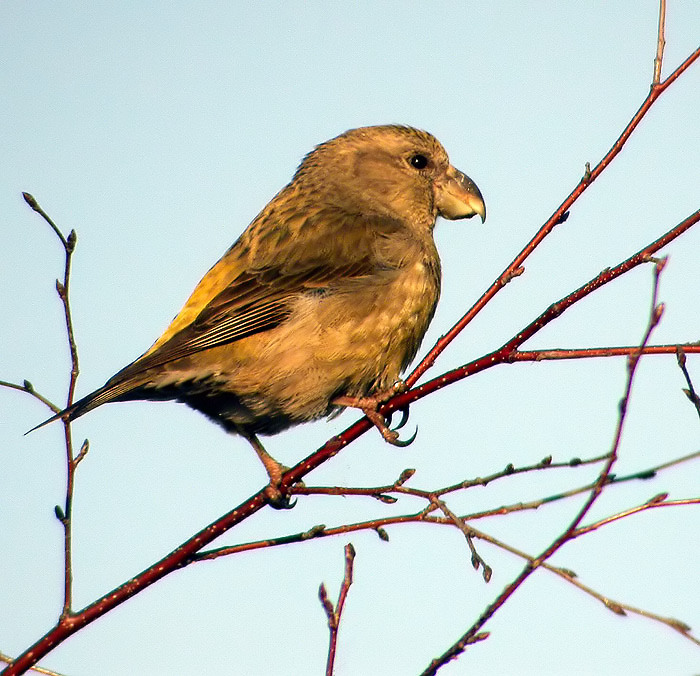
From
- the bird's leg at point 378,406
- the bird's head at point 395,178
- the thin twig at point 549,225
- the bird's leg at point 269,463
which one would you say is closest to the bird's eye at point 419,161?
the bird's head at point 395,178

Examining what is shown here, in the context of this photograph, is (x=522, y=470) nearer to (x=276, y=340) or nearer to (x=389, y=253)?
(x=276, y=340)

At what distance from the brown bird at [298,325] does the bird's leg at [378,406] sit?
1 centimetres

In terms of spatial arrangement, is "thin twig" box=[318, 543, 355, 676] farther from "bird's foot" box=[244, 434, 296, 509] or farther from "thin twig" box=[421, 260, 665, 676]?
"bird's foot" box=[244, 434, 296, 509]

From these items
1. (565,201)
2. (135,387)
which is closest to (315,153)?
(135,387)

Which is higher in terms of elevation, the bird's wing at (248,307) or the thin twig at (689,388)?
the bird's wing at (248,307)

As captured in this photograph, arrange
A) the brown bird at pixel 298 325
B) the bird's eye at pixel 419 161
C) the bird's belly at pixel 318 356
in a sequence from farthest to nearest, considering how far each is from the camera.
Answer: the bird's eye at pixel 419 161, the bird's belly at pixel 318 356, the brown bird at pixel 298 325

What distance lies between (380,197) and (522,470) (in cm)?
377

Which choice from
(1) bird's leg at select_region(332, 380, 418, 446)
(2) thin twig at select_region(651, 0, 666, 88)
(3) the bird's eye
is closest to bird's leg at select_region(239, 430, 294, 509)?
(1) bird's leg at select_region(332, 380, 418, 446)

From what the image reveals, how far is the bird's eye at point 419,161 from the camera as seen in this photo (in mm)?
7078

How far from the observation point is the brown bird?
5.41 meters

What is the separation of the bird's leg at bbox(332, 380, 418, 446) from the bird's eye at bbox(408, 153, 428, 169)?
2036 mm

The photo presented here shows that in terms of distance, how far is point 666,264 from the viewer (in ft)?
10.5

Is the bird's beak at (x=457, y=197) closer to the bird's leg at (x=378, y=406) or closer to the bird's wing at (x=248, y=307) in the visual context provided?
the bird's wing at (x=248, y=307)

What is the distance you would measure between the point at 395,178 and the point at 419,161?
0.82ft
